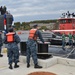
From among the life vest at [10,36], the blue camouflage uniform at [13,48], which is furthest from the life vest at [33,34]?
the life vest at [10,36]

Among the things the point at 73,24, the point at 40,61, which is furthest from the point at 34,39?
the point at 73,24

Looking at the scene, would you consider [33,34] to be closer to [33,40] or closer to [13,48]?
[33,40]

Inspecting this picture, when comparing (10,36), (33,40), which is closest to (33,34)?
(33,40)

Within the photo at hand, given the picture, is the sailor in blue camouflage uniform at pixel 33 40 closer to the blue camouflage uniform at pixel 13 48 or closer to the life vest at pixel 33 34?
the life vest at pixel 33 34

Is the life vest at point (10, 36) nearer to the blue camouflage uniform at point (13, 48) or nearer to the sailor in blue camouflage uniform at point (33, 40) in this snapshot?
the blue camouflage uniform at point (13, 48)

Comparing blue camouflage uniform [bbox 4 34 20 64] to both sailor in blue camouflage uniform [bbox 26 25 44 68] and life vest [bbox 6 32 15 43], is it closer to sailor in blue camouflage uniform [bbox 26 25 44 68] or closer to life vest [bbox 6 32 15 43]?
life vest [bbox 6 32 15 43]

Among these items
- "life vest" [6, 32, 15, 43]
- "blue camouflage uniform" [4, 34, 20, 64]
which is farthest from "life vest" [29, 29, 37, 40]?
"life vest" [6, 32, 15, 43]

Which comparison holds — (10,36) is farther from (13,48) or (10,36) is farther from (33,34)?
(33,34)

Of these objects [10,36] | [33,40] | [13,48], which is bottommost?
[13,48]

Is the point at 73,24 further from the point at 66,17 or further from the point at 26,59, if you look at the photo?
the point at 26,59

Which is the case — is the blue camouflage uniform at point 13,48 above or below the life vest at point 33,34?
below

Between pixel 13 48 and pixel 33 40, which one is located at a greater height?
pixel 33 40

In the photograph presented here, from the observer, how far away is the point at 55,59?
8.12 metres

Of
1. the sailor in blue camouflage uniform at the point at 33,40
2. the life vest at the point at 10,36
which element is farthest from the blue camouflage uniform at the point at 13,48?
the sailor in blue camouflage uniform at the point at 33,40
